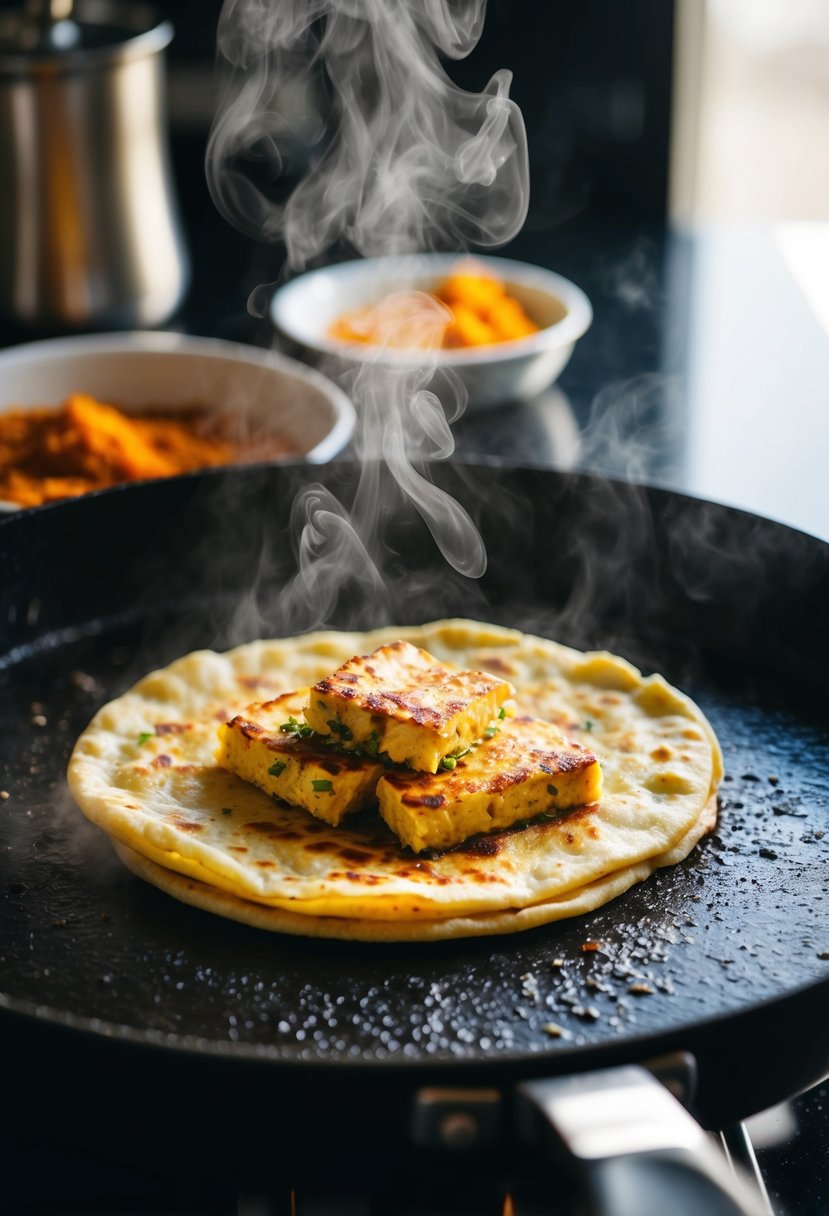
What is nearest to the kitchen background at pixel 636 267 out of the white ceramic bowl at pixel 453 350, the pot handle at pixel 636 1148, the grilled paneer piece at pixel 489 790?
the white ceramic bowl at pixel 453 350

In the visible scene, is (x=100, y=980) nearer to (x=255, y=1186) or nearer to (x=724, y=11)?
(x=255, y=1186)

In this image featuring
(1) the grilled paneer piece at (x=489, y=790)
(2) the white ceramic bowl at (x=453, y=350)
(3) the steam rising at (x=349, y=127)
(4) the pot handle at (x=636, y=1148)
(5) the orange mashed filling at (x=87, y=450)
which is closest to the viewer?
(4) the pot handle at (x=636, y=1148)

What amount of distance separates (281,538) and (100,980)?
41.1 inches

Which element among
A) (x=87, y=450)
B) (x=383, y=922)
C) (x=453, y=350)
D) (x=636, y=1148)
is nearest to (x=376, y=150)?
(x=453, y=350)

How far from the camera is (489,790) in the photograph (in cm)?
159

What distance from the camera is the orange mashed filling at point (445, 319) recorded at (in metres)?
3.17

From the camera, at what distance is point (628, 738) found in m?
1.82

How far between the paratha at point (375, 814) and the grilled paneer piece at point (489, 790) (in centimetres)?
2

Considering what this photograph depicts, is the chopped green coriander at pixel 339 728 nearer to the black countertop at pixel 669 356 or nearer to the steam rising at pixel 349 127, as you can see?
the black countertop at pixel 669 356

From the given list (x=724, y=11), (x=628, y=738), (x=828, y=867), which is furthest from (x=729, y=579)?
(x=724, y=11)

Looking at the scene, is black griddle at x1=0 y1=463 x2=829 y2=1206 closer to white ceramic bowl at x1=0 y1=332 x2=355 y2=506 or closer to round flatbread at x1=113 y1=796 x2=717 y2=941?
round flatbread at x1=113 y1=796 x2=717 y2=941

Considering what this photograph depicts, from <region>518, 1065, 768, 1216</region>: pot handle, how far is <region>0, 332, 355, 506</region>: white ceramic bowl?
1841 mm

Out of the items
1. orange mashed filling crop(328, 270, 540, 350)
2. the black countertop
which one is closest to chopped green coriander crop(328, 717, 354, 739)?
the black countertop

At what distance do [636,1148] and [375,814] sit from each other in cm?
71
